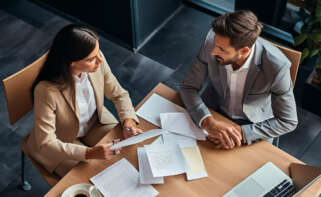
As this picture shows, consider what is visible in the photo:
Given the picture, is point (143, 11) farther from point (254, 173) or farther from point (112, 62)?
point (254, 173)

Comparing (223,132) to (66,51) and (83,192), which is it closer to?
(83,192)

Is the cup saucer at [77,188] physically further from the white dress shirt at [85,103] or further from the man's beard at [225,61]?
the man's beard at [225,61]

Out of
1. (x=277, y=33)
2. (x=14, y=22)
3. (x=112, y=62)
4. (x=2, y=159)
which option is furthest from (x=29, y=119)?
(x=277, y=33)

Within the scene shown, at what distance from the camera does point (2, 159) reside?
282cm

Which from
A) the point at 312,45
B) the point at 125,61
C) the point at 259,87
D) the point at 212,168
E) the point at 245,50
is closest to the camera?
the point at 212,168

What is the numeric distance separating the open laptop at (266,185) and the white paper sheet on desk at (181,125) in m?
0.31

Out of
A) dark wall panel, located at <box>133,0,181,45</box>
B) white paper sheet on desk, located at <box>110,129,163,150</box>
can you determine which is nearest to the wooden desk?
white paper sheet on desk, located at <box>110,129,163,150</box>

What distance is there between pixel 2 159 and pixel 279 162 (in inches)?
77.4

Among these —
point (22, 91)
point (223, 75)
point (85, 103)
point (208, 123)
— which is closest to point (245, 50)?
point (223, 75)

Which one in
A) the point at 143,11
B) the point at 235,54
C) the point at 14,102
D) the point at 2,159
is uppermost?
the point at 235,54

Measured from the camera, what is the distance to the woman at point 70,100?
1824 millimetres

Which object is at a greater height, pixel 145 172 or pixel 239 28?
pixel 239 28

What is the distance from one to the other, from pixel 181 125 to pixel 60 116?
24.8 inches

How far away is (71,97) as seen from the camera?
6.54ft
